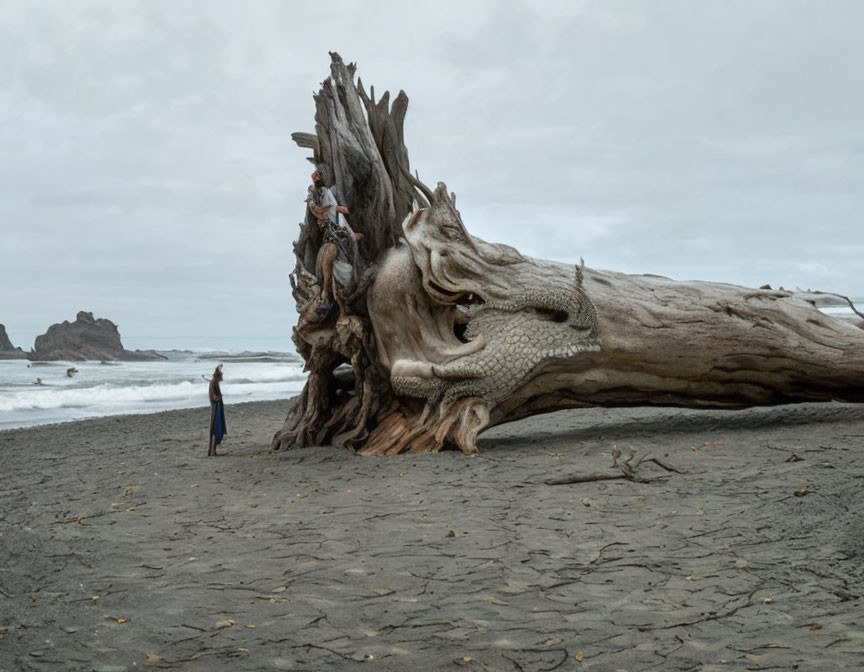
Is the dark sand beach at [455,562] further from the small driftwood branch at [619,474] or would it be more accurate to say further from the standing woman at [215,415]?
the standing woman at [215,415]

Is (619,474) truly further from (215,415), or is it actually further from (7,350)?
(7,350)

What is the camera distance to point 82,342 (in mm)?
56188

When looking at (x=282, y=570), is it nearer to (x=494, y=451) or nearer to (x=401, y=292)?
(x=494, y=451)

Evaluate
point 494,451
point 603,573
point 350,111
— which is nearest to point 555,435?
point 494,451

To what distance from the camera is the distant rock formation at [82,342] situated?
54.6 metres

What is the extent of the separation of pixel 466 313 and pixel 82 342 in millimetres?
51947

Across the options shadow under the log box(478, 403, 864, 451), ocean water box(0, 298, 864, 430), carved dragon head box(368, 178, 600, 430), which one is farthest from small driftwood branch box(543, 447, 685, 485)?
ocean water box(0, 298, 864, 430)

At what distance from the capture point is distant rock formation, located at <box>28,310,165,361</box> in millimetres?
54625

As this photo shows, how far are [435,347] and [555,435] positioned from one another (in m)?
1.69

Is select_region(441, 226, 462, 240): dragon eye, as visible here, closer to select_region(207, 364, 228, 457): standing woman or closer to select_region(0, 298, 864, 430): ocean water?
select_region(207, 364, 228, 457): standing woman

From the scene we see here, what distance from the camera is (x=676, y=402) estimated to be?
30.6ft

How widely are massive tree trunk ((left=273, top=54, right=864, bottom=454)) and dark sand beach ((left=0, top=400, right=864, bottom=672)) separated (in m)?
0.75

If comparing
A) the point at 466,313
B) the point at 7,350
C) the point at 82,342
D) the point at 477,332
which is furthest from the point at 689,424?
the point at 7,350

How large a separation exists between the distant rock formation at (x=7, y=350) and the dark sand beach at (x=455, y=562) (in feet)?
172
